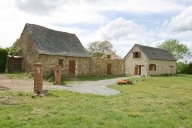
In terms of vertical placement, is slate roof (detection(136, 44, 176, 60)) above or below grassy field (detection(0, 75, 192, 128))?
above

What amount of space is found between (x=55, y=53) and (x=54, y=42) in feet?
7.45

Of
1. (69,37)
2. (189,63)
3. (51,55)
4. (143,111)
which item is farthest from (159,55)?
(143,111)

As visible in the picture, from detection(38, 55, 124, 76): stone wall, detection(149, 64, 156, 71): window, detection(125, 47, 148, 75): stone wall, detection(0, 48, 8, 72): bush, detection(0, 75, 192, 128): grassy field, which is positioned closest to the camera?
detection(0, 75, 192, 128): grassy field

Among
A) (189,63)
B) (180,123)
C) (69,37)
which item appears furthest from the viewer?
(189,63)

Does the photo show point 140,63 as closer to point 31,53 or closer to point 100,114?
point 31,53

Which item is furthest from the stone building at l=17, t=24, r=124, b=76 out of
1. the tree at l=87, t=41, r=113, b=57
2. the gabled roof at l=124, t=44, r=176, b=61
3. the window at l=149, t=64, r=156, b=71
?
the tree at l=87, t=41, r=113, b=57

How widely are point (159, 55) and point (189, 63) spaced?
1176 cm

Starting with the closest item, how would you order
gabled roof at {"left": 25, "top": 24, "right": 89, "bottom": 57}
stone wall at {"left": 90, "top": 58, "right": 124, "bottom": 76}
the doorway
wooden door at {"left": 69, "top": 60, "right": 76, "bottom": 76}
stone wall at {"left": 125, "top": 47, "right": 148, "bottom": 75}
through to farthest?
gabled roof at {"left": 25, "top": 24, "right": 89, "bottom": 57} < wooden door at {"left": 69, "top": 60, "right": 76, "bottom": 76} < stone wall at {"left": 90, "top": 58, "right": 124, "bottom": 76} < stone wall at {"left": 125, "top": 47, "right": 148, "bottom": 75} < the doorway

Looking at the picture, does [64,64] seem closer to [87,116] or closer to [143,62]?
[143,62]

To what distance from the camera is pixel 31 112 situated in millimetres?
9242

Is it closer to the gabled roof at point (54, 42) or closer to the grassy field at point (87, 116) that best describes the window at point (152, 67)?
the gabled roof at point (54, 42)

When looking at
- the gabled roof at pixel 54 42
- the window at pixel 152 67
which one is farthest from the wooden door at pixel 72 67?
the window at pixel 152 67

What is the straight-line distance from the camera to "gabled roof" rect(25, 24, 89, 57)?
27778 millimetres

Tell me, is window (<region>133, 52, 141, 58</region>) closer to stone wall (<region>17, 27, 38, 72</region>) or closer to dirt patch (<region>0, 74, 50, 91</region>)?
stone wall (<region>17, 27, 38, 72</region>)
